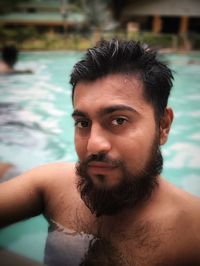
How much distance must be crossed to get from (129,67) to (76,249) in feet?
4.47

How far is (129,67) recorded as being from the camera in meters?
1.99

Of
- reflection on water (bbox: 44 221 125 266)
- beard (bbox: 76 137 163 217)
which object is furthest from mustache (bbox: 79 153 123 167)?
reflection on water (bbox: 44 221 125 266)

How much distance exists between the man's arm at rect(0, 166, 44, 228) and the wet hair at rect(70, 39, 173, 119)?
862 mm

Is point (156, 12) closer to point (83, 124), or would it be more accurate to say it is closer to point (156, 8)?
point (156, 8)

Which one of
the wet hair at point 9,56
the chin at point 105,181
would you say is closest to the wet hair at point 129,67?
the chin at point 105,181

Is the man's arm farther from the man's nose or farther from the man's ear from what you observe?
the man's ear

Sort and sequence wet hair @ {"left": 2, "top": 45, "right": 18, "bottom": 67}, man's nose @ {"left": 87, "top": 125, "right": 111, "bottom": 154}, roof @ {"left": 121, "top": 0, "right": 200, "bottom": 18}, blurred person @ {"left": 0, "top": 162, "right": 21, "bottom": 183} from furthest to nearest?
roof @ {"left": 121, "top": 0, "right": 200, "bottom": 18}
wet hair @ {"left": 2, "top": 45, "right": 18, "bottom": 67}
blurred person @ {"left": 0, "top": 162, "right": 21, "bottom": 183}
man's nose @ {"left": 87, "top": 125, "right": 111, "bottom": 154}

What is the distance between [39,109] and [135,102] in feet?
21.4

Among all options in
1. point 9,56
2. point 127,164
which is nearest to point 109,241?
point 127,164

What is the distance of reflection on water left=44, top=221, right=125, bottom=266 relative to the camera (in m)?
2.24

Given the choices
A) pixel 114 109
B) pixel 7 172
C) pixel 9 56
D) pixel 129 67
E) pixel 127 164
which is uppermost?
pixel 129 67

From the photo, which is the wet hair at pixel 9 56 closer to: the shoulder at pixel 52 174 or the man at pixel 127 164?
the shoulder at pixel 52 174

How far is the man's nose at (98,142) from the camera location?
182 cm

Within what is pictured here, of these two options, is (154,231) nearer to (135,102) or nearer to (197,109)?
(135,102)
